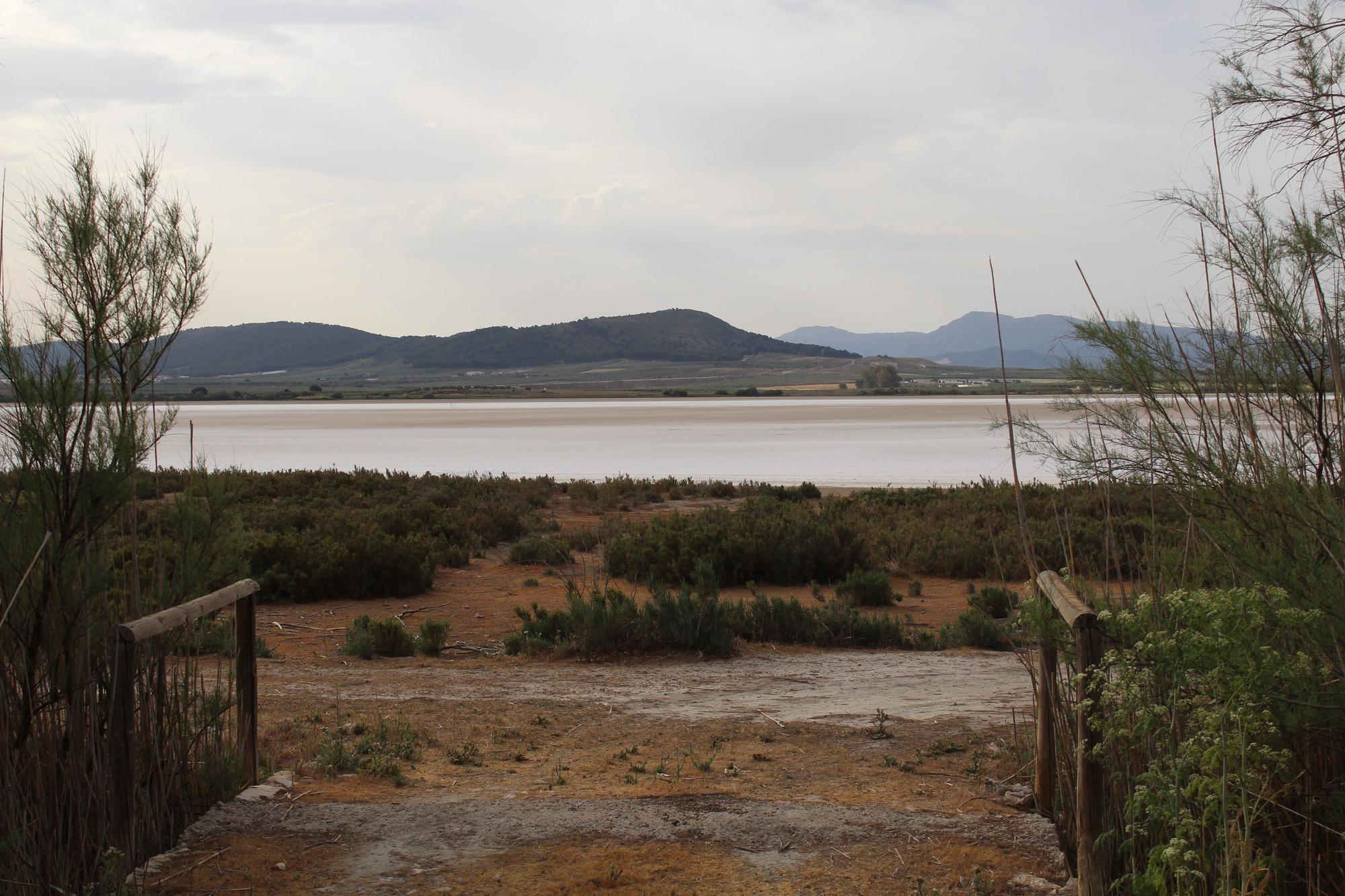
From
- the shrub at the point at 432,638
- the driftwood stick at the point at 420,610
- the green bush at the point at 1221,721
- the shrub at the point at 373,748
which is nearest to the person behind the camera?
the green bush at the point at 1221,721

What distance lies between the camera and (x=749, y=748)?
6.54m

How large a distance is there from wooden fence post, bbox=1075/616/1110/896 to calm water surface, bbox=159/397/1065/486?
11.2 metres

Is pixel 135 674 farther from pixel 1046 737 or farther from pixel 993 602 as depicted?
pixel 993 602

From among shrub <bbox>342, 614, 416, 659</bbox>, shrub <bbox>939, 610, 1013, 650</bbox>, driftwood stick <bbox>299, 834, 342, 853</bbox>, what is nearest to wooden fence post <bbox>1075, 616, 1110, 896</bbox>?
driftwood stick <bbox>299, 834, 342, 853</bbox>

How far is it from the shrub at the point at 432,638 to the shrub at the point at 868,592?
5.11 meters

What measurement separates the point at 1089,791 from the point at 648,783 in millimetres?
2519

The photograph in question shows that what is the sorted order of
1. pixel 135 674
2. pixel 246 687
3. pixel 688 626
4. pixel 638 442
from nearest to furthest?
1. pixel 135 674
2. pixel 246 687
3. pixel 688 626
4. pixel 638 442

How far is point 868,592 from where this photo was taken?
13.2 meters

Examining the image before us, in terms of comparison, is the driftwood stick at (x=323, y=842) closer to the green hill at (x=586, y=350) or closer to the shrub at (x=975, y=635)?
the shrub at (x=975, y=635)

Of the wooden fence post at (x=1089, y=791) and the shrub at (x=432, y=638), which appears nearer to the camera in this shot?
the wooden fence post at (x=1089, y=791)

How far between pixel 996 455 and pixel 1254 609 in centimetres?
3356

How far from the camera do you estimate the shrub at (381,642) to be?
33.7 ft

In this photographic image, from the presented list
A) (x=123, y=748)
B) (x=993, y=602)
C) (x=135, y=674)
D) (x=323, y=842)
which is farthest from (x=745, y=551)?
(x=123, y=748)

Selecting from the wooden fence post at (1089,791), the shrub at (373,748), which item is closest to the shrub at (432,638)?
the shrub at (373,748)
